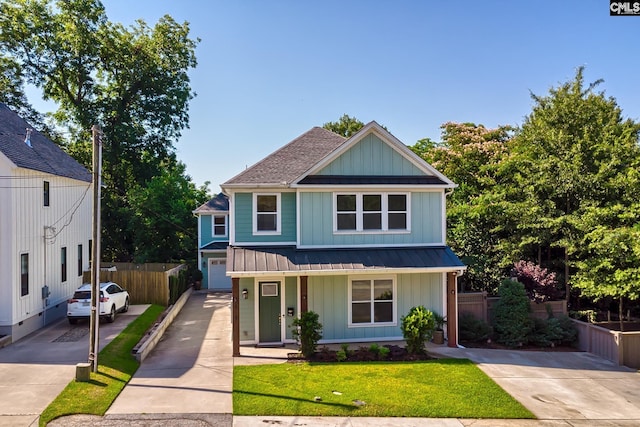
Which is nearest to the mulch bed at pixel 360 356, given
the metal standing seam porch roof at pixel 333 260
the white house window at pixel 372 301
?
the white house window at pixel 372 301

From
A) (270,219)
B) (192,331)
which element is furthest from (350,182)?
(192,331)

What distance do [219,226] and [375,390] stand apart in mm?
22767

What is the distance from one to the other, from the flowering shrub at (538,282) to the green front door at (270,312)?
10.2 meters

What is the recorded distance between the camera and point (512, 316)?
1628cm

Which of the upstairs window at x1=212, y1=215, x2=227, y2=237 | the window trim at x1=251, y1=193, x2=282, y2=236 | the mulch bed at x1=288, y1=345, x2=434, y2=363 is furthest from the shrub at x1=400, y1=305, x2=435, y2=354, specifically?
the upstairs window at x1=212, y1=215, x2=227, y2=237

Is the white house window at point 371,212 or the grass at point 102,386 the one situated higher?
the white house window at point 371,212

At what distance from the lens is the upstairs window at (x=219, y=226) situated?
3166cm

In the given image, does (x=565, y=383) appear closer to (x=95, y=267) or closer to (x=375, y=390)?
(x=375, y=390)

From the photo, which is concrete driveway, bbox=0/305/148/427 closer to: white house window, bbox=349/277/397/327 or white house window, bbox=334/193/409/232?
white house window, bbox=349/277/397/327

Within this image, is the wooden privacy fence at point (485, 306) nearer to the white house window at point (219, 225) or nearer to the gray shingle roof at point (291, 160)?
the gray shingle roof at point (291, 160)

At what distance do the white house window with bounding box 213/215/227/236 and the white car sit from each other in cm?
1294

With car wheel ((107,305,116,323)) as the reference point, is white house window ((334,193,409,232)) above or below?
above

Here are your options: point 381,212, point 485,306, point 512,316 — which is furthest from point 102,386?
point 485,306

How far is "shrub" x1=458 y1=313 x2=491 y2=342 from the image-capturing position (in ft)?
53.7
